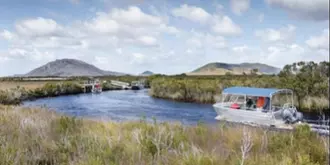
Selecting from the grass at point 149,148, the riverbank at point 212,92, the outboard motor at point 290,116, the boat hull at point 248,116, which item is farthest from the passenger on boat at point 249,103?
the grass at point 149,148

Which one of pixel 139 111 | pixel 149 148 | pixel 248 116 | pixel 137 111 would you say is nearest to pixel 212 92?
pixel 139 111

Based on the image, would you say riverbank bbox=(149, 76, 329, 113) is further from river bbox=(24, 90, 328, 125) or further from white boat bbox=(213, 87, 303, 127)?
white boat bbox=(213, 87, 303, 127)

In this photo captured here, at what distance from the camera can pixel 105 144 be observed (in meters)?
6.29

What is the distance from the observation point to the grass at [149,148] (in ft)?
16.3

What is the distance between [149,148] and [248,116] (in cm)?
2021

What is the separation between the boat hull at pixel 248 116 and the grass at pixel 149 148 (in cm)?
1626

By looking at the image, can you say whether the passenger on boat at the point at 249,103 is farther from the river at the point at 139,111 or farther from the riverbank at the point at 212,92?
the riverbank at the point at 212,92

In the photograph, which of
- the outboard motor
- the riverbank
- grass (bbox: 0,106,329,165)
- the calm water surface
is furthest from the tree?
grass (bbox: 0,106,329,165)

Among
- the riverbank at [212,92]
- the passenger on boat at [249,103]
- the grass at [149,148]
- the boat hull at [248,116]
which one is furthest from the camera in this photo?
the riverbank at [212,92]

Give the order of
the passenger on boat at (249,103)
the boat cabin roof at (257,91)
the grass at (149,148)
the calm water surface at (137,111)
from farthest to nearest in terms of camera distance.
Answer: the passenger on boat at (249,103) → the calm water surface at (137,111) → the boat cabin roof at (257,91) → the grass at (149,148)

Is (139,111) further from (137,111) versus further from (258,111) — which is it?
(258,111)

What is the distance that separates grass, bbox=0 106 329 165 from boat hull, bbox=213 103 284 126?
16.3 m

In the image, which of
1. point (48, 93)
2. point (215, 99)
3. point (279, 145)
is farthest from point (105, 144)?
point (48, 93)

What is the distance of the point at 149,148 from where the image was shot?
6223 millimetres
